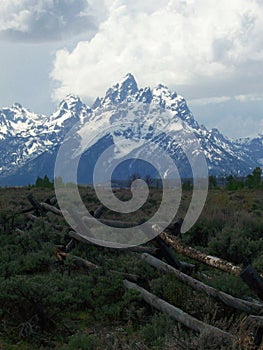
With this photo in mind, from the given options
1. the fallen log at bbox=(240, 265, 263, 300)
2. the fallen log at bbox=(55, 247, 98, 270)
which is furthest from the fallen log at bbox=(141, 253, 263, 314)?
the fallen log at bbox=(55, 247, 98, 270)

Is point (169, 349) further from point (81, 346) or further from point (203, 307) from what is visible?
point (203, 307)

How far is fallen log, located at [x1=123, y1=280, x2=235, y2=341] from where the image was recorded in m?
6.13

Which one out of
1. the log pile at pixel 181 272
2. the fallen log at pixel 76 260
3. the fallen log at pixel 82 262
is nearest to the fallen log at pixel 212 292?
the log pile at pixel 181 272

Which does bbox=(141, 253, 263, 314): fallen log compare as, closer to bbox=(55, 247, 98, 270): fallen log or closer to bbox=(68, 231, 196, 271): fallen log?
bbox=(68, 231, 196, 271): fallen log

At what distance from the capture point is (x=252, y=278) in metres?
6.41

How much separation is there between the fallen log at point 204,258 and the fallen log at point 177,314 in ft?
3.90

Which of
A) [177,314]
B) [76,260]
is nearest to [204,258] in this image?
[177,314]

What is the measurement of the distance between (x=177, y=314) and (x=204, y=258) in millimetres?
1783

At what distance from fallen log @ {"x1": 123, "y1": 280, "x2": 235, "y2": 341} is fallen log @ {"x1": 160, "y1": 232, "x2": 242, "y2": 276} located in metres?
1.19

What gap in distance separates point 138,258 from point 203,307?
3.16 meters

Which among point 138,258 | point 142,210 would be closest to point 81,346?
point 138,258

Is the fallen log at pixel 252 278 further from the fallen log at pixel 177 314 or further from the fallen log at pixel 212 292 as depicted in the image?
the fallen log at pixel 177 314

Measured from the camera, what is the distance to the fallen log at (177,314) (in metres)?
6.13

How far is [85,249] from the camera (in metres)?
12.6
